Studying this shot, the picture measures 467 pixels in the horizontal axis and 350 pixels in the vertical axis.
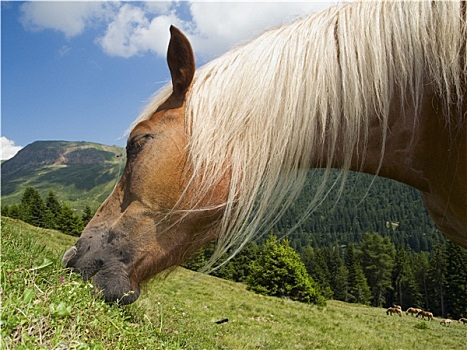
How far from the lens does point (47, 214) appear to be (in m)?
49.6

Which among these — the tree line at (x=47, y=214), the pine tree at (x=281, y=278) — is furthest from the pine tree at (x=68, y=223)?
the pine tree at (x=281, y=278)

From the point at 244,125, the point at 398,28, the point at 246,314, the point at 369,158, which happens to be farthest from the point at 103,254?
the point at 246,314

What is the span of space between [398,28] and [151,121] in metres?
1.82

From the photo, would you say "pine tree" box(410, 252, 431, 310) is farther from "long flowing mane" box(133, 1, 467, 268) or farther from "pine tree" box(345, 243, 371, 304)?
"long flowing mane" box(133, 1, 467, 268)

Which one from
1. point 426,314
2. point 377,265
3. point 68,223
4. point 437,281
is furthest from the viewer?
point 377,265

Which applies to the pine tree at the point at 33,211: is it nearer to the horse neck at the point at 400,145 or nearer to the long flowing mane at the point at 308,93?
the long flowing mane at the point at 308,93

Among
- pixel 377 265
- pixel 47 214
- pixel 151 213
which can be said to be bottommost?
pixel 377 265

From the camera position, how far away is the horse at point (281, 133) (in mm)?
2518

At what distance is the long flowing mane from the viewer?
2.48 m

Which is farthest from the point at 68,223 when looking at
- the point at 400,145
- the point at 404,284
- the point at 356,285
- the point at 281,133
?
the point at 404,284

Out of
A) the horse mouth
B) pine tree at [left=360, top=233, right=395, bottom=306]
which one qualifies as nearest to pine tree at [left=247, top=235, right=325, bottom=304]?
the horse mouth

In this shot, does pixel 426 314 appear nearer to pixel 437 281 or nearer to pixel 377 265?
pixel 437 281

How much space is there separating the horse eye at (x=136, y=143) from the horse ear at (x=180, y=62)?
388mm

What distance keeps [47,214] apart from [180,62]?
52.5m
